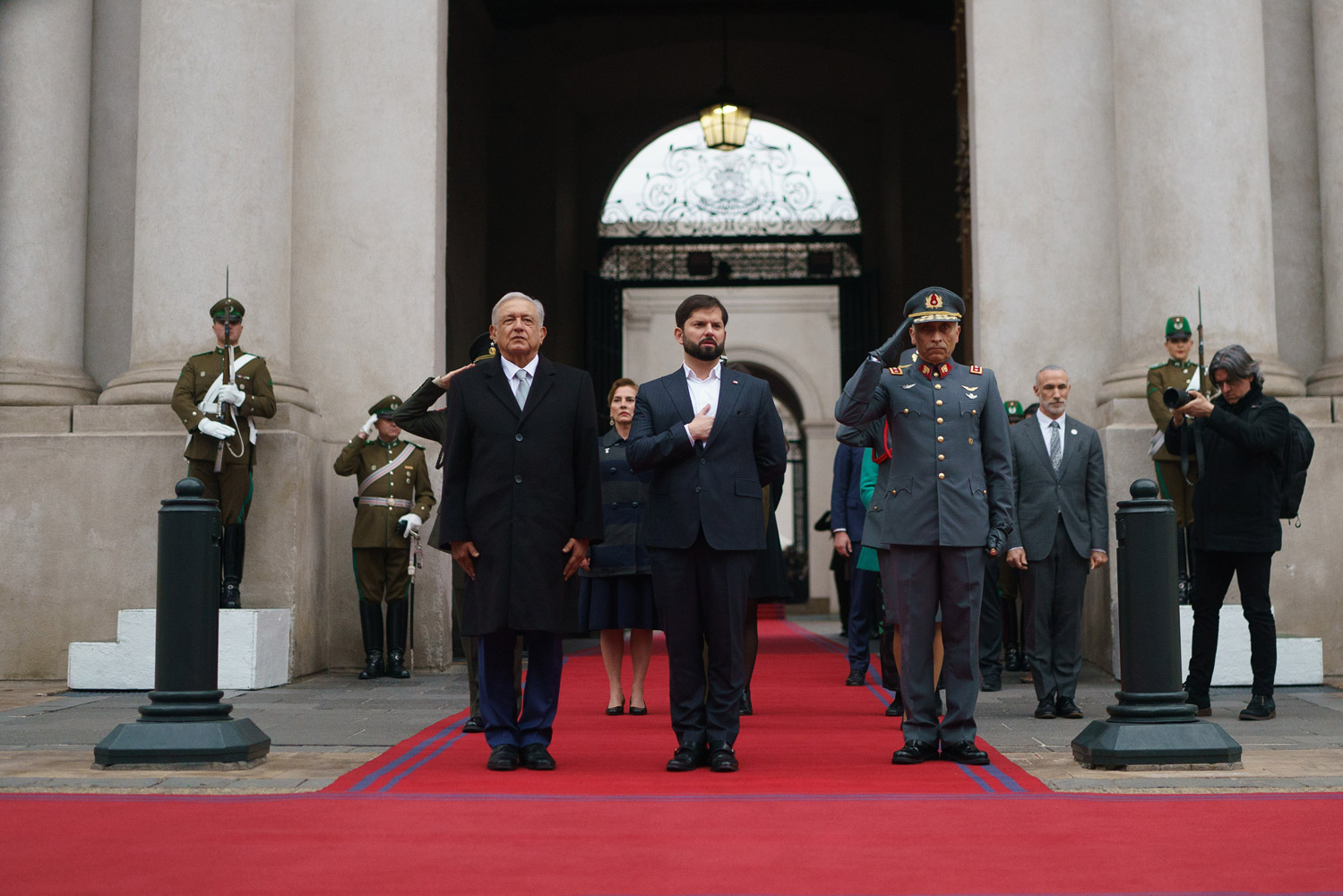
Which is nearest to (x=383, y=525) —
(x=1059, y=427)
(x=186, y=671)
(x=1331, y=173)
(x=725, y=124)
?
(x=186, y=671)

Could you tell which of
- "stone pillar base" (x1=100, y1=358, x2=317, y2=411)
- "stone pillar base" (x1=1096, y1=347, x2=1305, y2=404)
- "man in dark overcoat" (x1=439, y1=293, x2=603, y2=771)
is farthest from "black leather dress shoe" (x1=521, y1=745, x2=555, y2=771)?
"stone pillar base" (x1=1096, y1=347, x2=1305, y2=404)

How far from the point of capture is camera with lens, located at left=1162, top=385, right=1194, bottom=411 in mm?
6586

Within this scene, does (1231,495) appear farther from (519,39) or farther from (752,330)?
(752,330)

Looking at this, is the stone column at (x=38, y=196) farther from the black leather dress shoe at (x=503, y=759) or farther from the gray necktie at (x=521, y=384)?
the black leather dress shoe at (x=503, y=759)

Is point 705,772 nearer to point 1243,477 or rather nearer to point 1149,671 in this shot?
point 1149,671

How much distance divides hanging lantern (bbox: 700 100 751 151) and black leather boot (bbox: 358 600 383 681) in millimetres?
7920

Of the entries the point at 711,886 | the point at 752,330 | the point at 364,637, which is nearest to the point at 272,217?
the point at 364,637

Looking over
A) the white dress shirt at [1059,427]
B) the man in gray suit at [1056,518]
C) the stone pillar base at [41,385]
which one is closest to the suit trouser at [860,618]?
the man in gray suit at [1056,518]

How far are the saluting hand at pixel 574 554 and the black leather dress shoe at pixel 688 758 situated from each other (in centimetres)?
75

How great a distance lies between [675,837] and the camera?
12.9ft

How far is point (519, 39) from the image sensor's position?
17672 millimetres

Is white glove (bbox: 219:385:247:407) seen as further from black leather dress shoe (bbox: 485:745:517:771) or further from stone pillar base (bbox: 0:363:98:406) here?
black leather dress shoe (bbox: 485:745:517:771)

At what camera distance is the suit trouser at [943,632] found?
5543 millimetres

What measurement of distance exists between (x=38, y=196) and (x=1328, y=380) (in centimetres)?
869
